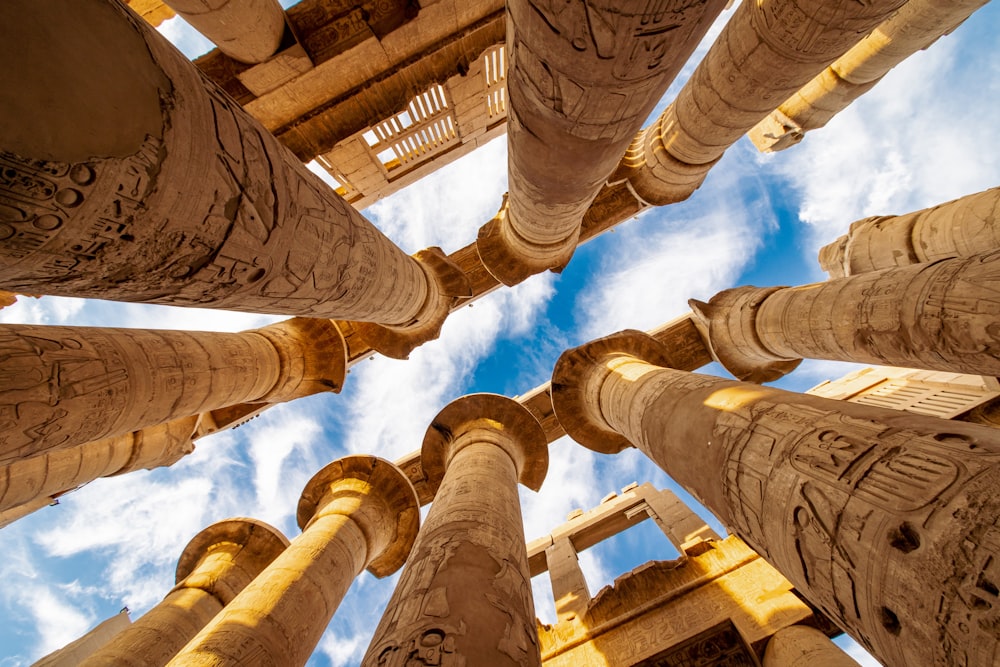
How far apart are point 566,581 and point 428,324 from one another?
630 centimetres

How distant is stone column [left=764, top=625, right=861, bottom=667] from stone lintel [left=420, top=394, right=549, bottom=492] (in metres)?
4.08

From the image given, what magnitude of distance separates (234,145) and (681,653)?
27.4 ft

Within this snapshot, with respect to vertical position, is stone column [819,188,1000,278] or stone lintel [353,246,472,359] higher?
stone lintel [353,246,472,359]

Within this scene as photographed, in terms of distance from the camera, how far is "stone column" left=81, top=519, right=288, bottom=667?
5.43 m

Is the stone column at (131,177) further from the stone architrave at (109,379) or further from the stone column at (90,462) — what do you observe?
the stone column at (90,462)

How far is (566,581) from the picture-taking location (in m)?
9.16

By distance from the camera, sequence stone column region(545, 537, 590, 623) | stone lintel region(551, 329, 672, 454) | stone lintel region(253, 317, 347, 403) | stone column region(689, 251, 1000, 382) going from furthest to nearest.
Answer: stone lintel region(551, 329, 672, 454), stone column region(545, 537, 590, 623), stone lintel region(253, 317, 347, 403), stone column region(689, 251, 1000, 382)

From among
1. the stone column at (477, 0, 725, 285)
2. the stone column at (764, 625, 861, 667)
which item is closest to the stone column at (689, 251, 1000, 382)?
the stone column at (477, 0, 725, 285)

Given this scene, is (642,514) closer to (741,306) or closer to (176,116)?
(741,306)

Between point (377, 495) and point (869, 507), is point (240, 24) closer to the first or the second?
point (377, 495)

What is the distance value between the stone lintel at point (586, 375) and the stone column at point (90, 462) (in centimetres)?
711

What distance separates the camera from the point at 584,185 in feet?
14.7

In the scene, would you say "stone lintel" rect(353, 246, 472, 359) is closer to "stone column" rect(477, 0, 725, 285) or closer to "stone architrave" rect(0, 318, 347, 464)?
"stone architrave" rect(0, 318, 347, 464)

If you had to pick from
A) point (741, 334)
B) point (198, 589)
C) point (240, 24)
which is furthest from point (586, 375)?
point (240, 24)
